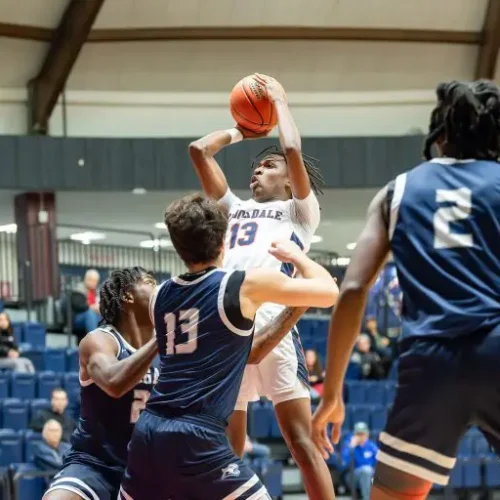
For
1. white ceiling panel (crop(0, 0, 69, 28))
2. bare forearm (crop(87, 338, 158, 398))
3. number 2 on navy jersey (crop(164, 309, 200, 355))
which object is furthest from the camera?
white ceiling panel (crop(0, 0, 69, 28))

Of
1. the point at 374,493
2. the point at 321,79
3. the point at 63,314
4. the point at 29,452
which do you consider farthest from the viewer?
the point at 321,79

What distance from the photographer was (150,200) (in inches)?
900

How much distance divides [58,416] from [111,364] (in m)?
7.91

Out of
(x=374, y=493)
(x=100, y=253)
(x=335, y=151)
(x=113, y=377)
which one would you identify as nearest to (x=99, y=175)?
(x=100, y=253)

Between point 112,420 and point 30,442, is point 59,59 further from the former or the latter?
point 112,420

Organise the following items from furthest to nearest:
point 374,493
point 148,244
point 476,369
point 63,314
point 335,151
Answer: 1. point 148,244
2. point 335,151
3. point 63,314
4. point 374,493
5. point 476,369

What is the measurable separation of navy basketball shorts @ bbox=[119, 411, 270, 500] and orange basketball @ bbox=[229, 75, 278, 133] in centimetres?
224

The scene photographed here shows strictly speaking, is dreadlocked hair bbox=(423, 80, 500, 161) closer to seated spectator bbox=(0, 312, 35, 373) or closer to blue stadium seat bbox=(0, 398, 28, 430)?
blue stadium seat bbox=(0, 398, 28, 430)

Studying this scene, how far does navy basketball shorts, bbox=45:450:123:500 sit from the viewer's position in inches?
215

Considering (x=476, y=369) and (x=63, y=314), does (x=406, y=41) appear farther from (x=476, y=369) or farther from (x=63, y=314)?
(x=476, y=369)

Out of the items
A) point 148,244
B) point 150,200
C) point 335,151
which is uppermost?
point 335,151

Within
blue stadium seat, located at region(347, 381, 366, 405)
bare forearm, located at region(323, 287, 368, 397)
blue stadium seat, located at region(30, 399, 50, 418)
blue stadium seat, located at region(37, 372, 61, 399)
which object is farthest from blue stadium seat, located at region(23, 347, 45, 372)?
bare forearm, located at region(323, 287, 368, 397)

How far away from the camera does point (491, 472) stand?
14.3 meters

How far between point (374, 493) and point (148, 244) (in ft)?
74.9
